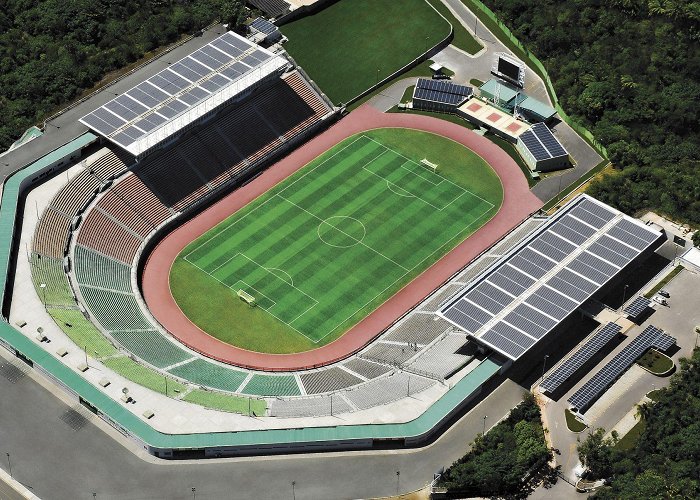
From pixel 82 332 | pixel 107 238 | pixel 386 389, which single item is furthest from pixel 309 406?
pixel 107 238

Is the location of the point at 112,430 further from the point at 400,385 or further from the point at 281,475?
the point at 400,385

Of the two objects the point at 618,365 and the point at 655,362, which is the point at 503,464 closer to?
the point at 618,365

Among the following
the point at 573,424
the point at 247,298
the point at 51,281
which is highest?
the point at 51,281

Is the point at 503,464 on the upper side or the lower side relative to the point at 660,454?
upper

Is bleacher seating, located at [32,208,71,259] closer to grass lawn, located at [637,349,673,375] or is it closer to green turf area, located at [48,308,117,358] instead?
green turf area, located at [48,308,117,358]

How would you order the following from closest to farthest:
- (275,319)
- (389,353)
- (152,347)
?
(152,347) < (389,353) < (275,319)

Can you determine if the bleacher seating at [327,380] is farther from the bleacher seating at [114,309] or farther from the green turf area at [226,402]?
the bleacher seating at [114,309]

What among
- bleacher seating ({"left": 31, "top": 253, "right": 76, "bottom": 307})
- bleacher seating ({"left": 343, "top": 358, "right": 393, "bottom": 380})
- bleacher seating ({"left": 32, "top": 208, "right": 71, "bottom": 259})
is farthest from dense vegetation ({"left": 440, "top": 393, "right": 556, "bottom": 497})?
bleacher seating ({"left": 32, "top": 208, "right": 71, "bottom": 259})

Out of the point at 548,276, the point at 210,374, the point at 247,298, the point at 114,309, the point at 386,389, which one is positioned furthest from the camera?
the point at 247,298
